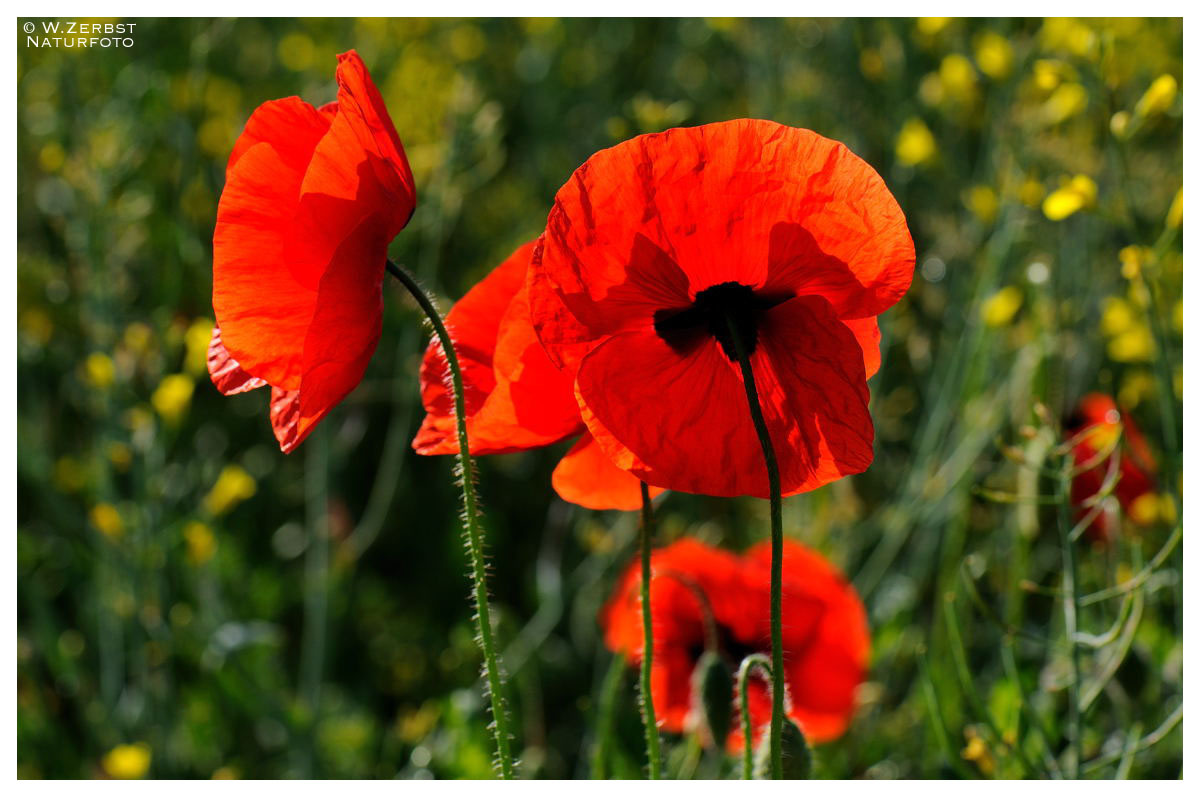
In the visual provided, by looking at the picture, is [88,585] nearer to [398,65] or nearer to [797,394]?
[398,65]

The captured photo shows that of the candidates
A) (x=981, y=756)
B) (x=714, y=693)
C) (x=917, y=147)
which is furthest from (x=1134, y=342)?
(x=714, y=693)

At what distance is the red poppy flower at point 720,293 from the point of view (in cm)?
56

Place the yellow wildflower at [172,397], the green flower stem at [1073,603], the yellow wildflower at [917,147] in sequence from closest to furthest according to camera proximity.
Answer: the green flower stem at [1073,603] < the yellow wildflower at [172,397] < the yellow wildflower at [917,147]

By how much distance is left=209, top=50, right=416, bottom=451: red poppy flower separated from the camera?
60 centimetres

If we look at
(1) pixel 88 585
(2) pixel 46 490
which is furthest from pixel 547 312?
(1) pixel 88 585

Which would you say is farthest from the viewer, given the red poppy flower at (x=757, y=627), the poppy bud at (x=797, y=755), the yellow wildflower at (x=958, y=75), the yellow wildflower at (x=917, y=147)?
the yellow wildflower at (x=958, y=75)

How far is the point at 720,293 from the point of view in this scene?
62 centimetres

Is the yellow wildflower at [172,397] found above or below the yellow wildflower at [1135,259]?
below

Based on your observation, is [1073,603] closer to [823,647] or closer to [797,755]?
[797,755]

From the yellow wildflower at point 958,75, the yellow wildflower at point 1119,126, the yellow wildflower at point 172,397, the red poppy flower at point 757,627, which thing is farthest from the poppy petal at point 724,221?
the yellow wildflower at point 958,75

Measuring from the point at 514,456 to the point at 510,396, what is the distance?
1.67 metres

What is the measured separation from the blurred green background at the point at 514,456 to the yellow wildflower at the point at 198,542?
0.14 feet

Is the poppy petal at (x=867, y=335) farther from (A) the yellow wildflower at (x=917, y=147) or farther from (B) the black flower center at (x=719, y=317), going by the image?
(A) the yellow wildflower at (x=917, y=147)

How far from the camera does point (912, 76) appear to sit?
207 cm
